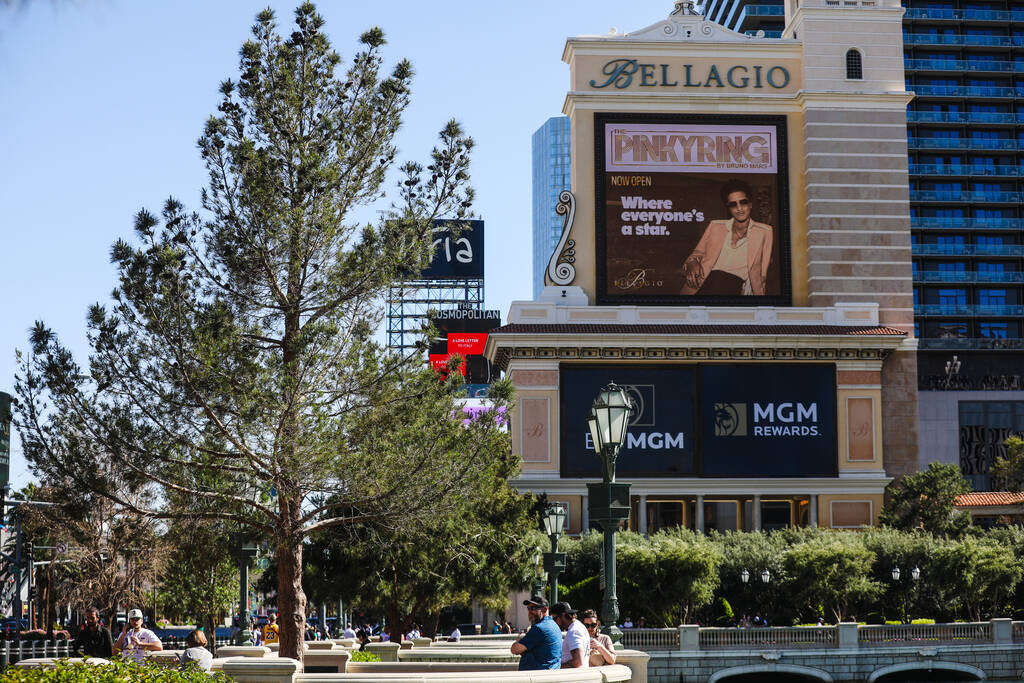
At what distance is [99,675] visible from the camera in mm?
14297

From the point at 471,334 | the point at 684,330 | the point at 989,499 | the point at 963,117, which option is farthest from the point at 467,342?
the point at 963,117

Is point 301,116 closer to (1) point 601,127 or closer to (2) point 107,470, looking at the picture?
(2) point 107,470

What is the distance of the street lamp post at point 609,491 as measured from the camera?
20828 millimetres

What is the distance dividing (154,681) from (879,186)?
65.6 m

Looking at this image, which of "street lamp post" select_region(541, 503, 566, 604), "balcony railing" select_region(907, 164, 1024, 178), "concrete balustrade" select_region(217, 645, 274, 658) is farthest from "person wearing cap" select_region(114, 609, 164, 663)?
"balcony railing" select_region(907, 164, 1024, 178)

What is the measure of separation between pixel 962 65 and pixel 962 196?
11.5 meters

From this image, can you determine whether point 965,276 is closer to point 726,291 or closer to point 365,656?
point 726,291

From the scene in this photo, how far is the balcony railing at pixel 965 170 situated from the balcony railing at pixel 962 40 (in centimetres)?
1080

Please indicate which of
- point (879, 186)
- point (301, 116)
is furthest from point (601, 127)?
point (301, 116)

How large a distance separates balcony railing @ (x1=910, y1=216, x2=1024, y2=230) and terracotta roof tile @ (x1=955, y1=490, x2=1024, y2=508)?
2926 centimetres

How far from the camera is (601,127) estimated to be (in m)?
72.4

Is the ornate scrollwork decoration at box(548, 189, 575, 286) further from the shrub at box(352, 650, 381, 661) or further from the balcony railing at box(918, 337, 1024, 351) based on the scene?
the balcony railing at box(918, 337, 1024, 351)

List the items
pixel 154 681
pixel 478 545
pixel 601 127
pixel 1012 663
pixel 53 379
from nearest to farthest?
pixel 154 681, pixel 53 379, pixel 478 545, pixel 1012 663, pixel 601 127

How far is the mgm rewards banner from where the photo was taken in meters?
71.1
